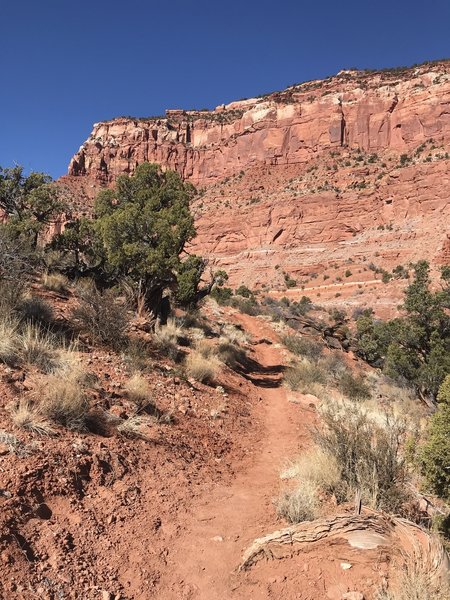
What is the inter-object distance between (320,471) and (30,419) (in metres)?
3.22

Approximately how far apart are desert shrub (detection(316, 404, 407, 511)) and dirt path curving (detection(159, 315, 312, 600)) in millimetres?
929

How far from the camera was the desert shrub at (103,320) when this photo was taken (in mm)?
8641

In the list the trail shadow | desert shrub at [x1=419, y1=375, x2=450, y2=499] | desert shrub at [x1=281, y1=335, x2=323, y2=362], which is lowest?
the trail shadow

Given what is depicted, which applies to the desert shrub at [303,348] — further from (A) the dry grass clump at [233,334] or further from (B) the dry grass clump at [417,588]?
(B) the dry grass clump at [417,588]

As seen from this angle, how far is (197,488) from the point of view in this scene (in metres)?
5.02

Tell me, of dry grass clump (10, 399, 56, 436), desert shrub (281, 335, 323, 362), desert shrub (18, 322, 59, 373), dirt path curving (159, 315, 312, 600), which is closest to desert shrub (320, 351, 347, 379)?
desert shrub (281, 335, 323, 362)

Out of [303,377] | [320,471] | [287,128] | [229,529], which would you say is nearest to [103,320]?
[229,529]

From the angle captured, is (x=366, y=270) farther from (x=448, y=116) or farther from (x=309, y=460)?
(x=309, y=460)

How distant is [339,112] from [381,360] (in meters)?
61.4

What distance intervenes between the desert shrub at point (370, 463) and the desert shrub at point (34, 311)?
5715 mm

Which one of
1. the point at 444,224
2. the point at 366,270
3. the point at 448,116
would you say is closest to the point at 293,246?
the point at 366,270

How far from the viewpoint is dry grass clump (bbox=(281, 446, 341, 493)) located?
448 centimetres

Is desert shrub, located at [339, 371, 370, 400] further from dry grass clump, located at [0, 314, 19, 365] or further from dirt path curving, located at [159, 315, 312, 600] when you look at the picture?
dry grass clump, located at [0, 314, 19, 365]

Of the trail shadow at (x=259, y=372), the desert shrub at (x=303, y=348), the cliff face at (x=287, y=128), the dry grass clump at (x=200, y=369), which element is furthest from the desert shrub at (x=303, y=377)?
the cliff face at (x=287, y=128)
